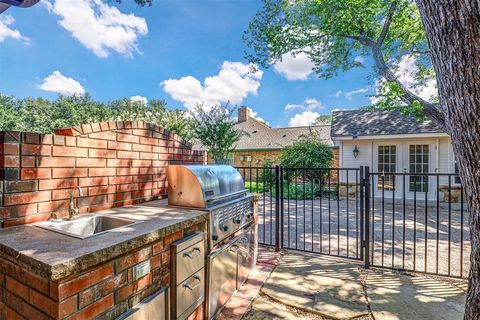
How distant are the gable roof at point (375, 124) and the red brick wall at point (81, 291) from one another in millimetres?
10203

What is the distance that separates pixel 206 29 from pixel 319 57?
13.7ft

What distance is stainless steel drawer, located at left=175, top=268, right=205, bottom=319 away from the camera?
1.67 meters

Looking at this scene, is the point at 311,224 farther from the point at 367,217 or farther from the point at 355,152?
the point at 355,152

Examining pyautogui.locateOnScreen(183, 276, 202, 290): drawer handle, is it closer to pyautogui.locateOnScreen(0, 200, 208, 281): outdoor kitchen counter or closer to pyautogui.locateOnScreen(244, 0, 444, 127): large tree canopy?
pyautogui.locateOnScreen(0, 200, 208, 281): outdoor kitchen counter

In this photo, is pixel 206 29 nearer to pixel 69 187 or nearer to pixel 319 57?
pixel 319 57

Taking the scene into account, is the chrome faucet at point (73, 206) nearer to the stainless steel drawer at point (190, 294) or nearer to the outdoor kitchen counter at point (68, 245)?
the outdoor kitchen counter at point (68, 245)

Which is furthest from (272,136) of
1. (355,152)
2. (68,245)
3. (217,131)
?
(68,245)

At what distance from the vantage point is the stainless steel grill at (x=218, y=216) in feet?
6.93

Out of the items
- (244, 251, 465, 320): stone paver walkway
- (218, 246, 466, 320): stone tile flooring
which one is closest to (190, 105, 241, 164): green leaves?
(218, 246, 466, 320): stone tile flooring

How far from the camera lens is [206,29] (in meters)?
6.74

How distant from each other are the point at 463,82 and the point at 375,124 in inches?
402

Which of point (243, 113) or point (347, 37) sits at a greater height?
point (243, 113)

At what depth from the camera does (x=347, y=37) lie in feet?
24.1

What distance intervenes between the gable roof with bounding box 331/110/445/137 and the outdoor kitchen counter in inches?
395
